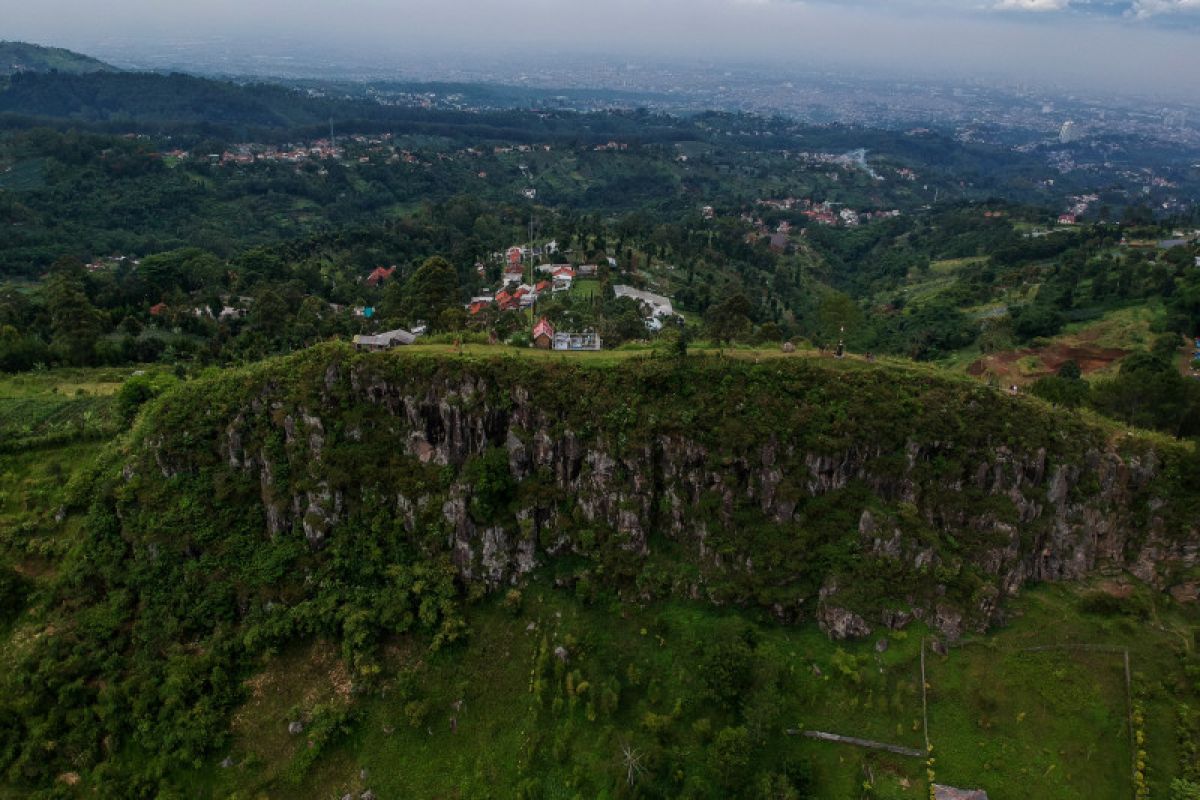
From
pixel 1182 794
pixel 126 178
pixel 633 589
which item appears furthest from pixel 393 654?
pixel 126 178

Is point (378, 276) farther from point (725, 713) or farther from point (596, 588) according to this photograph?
point (725, 713)

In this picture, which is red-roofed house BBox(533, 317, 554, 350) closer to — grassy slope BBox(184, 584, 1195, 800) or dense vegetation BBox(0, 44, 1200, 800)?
dense vegetation BBox(0, 44, 1200, 800)

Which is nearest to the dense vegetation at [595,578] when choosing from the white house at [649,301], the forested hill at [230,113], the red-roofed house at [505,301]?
the red-roofed house at [505,301]

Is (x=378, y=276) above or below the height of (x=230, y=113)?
below

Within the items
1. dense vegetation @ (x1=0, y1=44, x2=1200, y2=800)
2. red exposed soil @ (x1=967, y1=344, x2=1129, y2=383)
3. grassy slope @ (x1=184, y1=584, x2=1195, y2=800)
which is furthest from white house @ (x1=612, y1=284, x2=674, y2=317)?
grassy slope @ (x1=184, y1=584, x2=1195, y2=800)

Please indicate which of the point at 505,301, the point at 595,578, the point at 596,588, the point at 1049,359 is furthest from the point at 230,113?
the point at 596,588

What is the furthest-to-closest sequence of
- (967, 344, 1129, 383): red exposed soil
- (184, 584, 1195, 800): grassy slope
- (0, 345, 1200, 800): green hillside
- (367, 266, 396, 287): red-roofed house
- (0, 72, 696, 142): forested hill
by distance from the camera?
(0, 72, 696, 142): forested hill < (367, 266, 396, 287): red-roofed house < (967, 344, 1129, 383): red exposed soil < (0, 345, 1200, 800): green hillside < (184, 584, 1195, 800): grassy slope

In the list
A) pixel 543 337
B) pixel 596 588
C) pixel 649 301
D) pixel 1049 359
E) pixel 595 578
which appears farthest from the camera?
pixel 649 301
